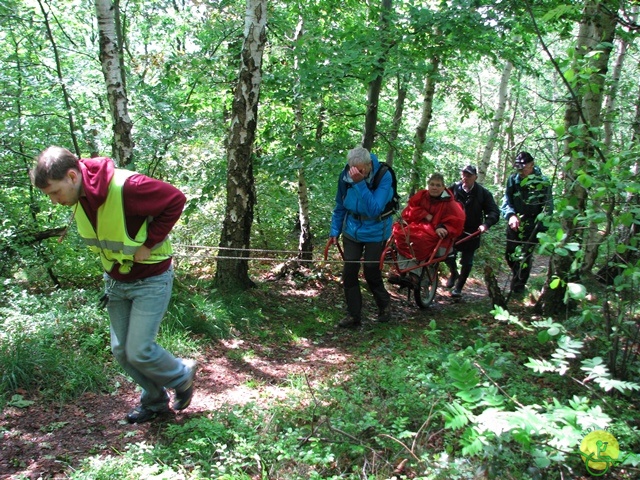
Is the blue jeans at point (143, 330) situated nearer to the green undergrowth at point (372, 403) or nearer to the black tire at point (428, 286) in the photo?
the green undergrowth at point (372, 403)

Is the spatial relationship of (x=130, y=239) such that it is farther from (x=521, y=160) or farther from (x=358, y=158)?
(x=521, y=160)

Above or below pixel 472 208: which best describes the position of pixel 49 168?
above

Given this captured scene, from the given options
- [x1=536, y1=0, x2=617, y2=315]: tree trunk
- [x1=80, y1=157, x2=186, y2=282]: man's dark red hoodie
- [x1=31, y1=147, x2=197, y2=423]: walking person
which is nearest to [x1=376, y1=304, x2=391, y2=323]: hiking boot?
[x1=536, y1=0, x2=617, y2=315]: tree trunk

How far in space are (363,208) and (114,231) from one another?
3.19 meters

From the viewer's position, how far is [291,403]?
3.70m

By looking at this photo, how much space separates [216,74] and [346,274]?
3.92m

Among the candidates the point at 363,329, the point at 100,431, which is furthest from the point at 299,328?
the point at 100,431

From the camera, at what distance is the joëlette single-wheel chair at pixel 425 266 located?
20.4 feet

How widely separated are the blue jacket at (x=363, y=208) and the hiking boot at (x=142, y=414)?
309 centimetres

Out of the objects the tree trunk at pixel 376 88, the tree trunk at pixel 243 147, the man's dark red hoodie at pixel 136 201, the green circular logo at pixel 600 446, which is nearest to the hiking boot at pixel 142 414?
the man's dark red hoodie at pixel 136 201

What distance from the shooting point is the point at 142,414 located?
3.63m

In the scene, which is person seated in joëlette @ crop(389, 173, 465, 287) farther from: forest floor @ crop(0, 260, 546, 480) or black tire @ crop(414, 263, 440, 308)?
forest floor @ crop(0, 260, 546, 480)

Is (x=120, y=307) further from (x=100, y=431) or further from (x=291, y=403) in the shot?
(x=291, y=403)

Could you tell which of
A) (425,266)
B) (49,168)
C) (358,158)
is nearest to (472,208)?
(425,266)
